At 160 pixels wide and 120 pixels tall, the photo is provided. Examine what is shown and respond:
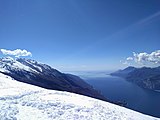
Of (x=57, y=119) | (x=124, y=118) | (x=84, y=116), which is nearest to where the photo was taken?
(x=57, y=119)

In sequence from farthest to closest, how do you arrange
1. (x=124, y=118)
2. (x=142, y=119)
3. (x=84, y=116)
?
1. (x=142, y=119)
2. (x=124, y=118)
3. (x=84, y=116)

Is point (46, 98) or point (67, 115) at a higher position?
point (46, 98)

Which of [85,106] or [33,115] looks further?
[85,106]

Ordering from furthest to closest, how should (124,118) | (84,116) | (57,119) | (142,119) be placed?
(142,119) → (124,118) → (84,116) → (57,119)

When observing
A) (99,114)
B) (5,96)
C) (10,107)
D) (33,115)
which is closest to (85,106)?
(99,114)

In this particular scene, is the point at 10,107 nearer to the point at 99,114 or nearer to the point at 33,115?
the point at 33,115

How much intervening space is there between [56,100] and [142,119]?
11.8 m

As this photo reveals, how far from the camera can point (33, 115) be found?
2227 centimetres

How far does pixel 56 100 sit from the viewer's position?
27.3 m

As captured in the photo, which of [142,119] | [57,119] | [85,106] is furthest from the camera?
[142,119]

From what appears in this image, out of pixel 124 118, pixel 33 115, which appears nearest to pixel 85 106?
pixel 124 118

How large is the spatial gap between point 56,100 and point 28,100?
3594mm

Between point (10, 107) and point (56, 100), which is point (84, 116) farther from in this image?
point (10, 107)

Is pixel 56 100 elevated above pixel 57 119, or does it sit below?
above
